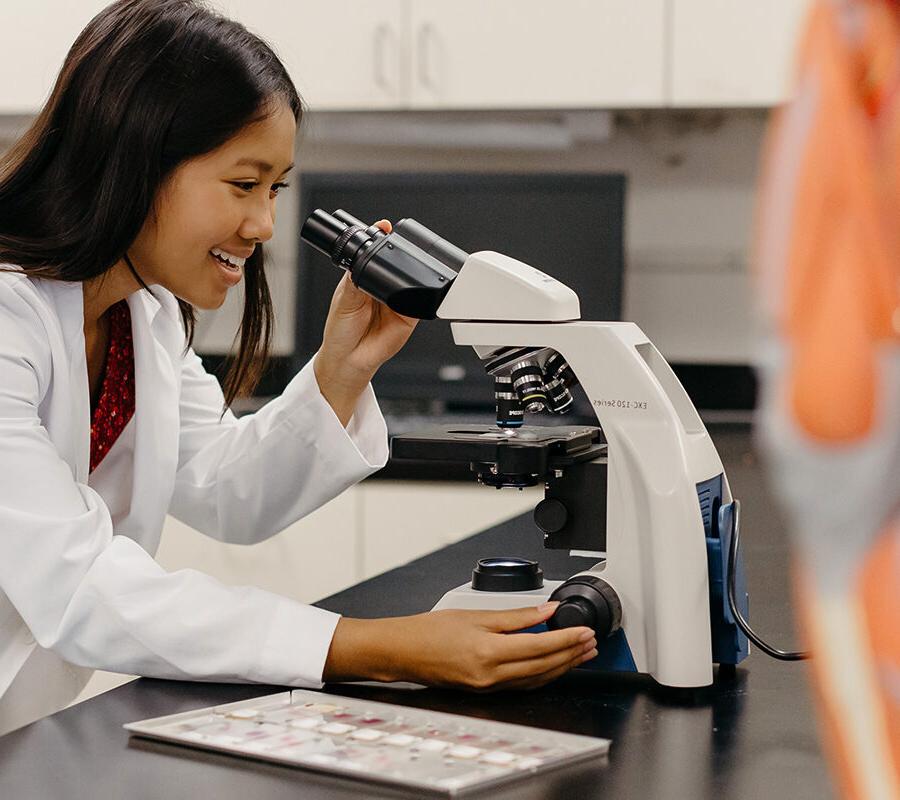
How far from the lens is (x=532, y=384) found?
1.12 metres

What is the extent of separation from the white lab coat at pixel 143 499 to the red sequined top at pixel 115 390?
0.8 inches

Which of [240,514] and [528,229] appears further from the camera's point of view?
[528,229]

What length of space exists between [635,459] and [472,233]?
7.40 feet

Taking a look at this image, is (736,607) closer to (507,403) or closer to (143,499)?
(507,403)

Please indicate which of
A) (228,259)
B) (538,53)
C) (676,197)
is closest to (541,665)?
(228,259)

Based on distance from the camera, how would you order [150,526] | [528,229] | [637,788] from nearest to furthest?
[637,788], [150,526], [528,229]

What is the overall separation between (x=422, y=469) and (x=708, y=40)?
118 centimetres

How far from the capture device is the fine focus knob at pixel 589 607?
1.04 metres

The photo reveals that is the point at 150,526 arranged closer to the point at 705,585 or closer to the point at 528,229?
the point at 705,585

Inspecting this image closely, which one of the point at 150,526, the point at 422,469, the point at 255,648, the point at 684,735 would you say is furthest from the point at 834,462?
the point at 422,469

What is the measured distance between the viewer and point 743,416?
3357 millimetres

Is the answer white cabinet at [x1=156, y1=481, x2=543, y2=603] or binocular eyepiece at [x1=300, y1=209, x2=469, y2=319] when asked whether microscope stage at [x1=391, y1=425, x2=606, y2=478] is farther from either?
white cabinet at [x1=156, y1=481, x2=543, y2=603]

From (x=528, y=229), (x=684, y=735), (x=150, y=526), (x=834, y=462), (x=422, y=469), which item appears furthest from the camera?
(x=528, y=229)

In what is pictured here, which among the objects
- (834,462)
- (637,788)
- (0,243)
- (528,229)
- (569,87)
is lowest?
(637,788)
